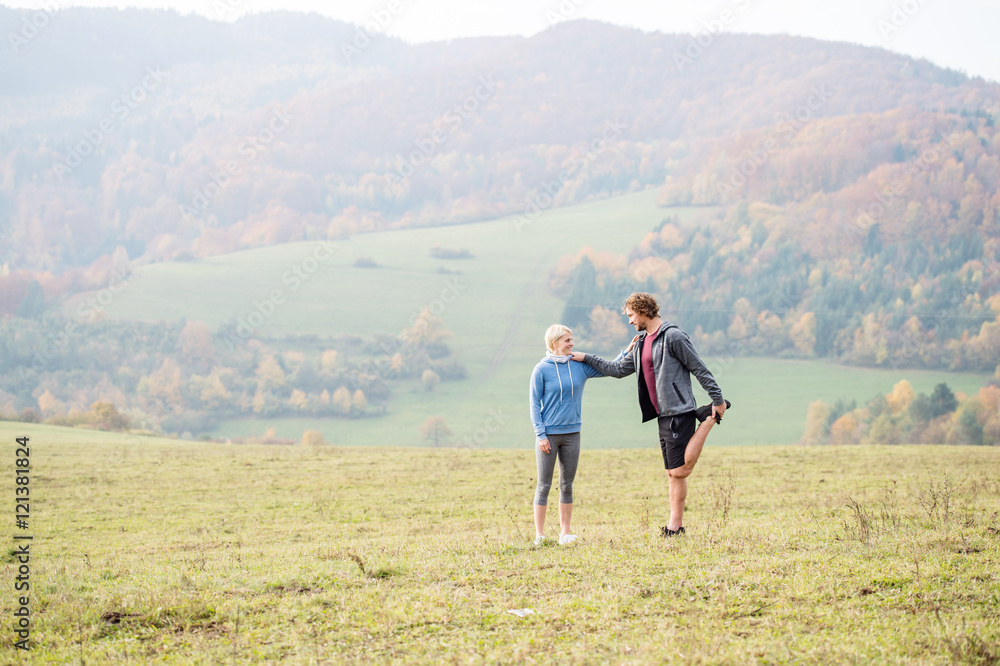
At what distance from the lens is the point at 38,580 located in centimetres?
743

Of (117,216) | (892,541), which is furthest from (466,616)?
(117,216)

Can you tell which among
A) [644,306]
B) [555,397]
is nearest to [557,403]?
[555,397]

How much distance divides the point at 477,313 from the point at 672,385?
12193cm

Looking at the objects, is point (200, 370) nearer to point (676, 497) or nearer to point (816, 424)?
point (816, 424)

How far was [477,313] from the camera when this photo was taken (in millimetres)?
129250

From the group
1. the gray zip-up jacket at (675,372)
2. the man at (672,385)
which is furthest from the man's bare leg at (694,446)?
the gray zip-up jacket at (675,372)

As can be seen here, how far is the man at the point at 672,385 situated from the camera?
7.43 metres

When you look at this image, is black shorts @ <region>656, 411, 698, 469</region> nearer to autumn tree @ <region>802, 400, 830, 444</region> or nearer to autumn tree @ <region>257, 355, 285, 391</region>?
autumn tree @ <region>802, 400, 830, 444</region>

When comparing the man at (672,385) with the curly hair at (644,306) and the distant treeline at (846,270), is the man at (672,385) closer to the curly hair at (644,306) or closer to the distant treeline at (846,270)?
the curly hair at (644,306)

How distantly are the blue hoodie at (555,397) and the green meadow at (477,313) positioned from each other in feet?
220

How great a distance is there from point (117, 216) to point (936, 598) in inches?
8663

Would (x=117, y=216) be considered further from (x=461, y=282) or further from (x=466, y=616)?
(x=466, y=616)

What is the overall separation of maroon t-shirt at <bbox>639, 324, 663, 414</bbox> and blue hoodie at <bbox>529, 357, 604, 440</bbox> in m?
0.63
